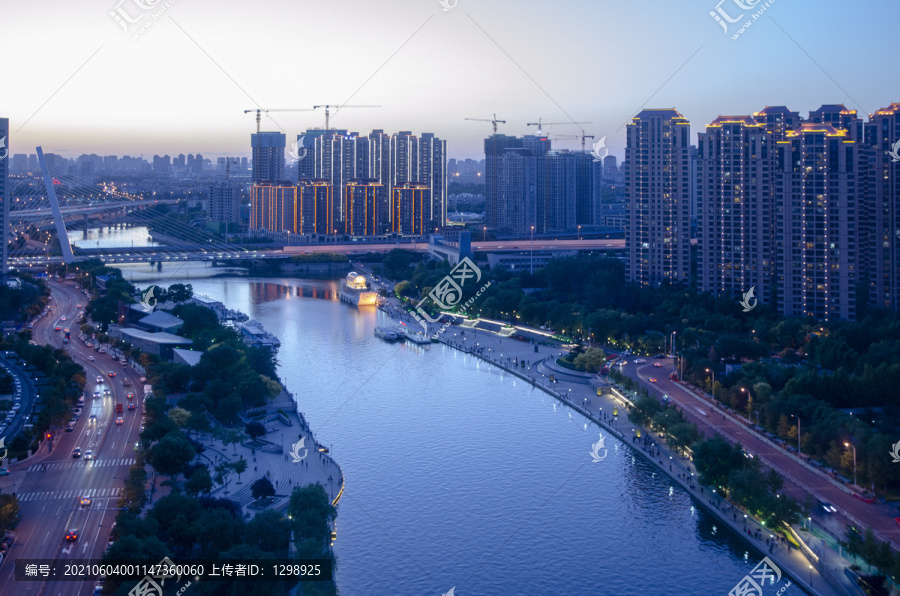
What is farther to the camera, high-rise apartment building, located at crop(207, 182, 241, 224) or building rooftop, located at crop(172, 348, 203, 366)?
high-rise apartment building, located at crop(207, 182, 241, 224)

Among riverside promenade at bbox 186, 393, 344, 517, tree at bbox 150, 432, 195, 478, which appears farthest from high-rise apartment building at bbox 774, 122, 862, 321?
tree at bbox 150, 432, 195, 478

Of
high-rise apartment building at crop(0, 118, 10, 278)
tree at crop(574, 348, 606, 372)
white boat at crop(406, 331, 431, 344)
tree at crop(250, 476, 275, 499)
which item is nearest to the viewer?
tree at crop(250, 476, 275, 499)

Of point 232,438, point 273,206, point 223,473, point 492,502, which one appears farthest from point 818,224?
point 273,206

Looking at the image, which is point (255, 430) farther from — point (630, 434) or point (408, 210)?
point (408, 210)

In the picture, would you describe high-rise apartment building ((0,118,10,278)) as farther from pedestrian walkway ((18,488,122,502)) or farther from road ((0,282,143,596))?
pedestrian walkway ((18,488,122,502))

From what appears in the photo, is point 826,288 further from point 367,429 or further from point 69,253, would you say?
point 69,253
